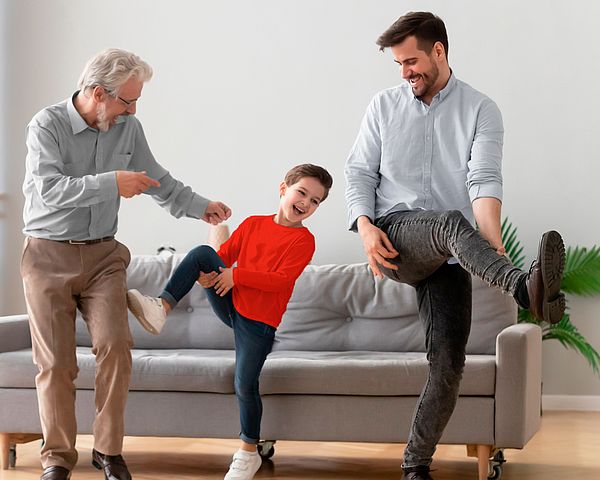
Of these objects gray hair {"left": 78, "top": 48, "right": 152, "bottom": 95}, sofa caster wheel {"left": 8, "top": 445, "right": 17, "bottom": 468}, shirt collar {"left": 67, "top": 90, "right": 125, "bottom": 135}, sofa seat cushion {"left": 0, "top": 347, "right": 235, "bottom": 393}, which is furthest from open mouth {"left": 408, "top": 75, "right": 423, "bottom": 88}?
sofa caster wheel {"left": 8, "top": 445, "right": 17, "bottom": 468}

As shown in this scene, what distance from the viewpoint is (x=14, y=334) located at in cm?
407

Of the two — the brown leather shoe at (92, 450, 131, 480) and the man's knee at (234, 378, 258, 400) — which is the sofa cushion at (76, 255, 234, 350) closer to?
the man's knee at (234, 378, 258, 400)

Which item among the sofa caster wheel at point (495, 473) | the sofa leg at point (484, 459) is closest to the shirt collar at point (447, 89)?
the sofa leg at point (484, 459)

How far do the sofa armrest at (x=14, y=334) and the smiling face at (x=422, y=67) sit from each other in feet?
6.79

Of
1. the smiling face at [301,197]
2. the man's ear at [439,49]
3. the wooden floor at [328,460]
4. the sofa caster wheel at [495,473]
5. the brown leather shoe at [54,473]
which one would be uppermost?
the man's ear at [439,49]

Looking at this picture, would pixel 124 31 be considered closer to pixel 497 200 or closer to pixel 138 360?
pixel 138 360

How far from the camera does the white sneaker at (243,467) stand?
344cm

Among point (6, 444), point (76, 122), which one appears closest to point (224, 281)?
point (76, 122)

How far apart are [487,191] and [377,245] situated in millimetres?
354

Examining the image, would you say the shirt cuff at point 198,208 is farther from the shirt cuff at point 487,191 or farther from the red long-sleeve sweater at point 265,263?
the shirt cuff at point 487,191

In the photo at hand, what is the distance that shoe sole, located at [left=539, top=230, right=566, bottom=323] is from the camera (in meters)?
2.38

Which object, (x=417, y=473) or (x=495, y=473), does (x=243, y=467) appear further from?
(x=495, y=473)

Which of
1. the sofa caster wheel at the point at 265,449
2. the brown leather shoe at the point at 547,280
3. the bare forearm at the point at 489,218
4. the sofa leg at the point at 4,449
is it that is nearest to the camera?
the brown leather shoe at the point at 547,280

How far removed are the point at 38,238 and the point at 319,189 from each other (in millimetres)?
1025
